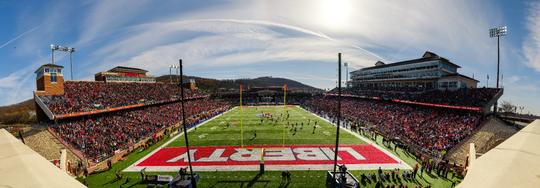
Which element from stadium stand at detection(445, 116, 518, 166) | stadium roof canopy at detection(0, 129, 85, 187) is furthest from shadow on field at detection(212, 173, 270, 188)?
stadium stand at detection(445, 116, 518, 166)

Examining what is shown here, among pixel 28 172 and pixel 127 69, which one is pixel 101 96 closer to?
pixel 127 69

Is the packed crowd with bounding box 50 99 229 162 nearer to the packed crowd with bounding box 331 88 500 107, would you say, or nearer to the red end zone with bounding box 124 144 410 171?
the red end zone with bounding box 124 144 410 171

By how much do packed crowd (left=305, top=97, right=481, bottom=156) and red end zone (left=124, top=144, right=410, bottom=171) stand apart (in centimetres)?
526

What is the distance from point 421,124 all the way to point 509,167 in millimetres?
36260

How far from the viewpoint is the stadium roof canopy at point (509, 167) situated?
2.16 m

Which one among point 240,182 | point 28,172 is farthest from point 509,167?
point 240,182

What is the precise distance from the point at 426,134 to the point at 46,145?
128 feet

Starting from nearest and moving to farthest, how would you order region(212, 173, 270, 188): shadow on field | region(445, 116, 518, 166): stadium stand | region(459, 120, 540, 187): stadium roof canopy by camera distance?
region(459, 120, 540, 187): stadium roof canopy < region(212, 173, 270, 188): shadow on field < region(445, 116, 518, 166): stadium stand

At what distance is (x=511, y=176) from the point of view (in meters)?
2.28

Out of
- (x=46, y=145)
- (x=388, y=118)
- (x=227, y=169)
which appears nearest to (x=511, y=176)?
(x=227, y=169)

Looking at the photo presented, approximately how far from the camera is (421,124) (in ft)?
112

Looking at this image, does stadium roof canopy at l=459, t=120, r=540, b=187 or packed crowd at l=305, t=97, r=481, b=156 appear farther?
packed crowd at l=305, t=97, r=481, b=156

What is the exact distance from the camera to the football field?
2264cm

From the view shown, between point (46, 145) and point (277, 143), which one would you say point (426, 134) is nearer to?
point (277, 143)
